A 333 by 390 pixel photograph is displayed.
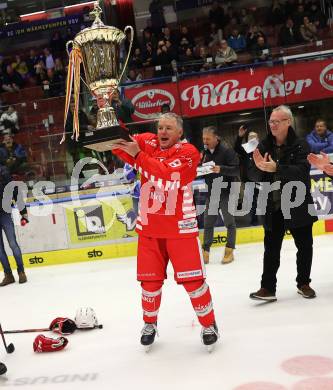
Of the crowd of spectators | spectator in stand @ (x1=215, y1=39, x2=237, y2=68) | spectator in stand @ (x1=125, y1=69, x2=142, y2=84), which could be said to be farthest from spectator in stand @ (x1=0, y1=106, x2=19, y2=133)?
spectator in stand @ (x1=215, y1=39, x2=237, y2=68)

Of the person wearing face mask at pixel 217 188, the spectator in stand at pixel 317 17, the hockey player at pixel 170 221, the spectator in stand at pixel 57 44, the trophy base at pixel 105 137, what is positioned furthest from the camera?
the spectator in stand at pixel 57 44

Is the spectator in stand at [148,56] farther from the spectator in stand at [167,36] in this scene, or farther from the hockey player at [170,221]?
the hockey player at [170,221]

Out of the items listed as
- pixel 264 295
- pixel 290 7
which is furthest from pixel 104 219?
pixel 290 7

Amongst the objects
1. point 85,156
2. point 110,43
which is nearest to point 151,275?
point 110,43

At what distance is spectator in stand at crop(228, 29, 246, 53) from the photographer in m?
9.83

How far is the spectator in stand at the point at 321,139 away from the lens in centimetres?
651

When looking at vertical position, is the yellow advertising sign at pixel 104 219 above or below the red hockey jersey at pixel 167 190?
below

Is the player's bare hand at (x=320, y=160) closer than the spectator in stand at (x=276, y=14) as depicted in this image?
Yes

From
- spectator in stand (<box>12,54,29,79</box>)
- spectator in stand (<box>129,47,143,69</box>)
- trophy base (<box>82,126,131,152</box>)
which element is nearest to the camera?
trophy base (<box>82,126,131,152</box>)

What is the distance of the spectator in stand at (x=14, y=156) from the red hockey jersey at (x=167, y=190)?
450cm

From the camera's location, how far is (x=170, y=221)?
2.96 metres

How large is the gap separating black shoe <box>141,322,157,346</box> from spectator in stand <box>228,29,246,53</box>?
763 cm
